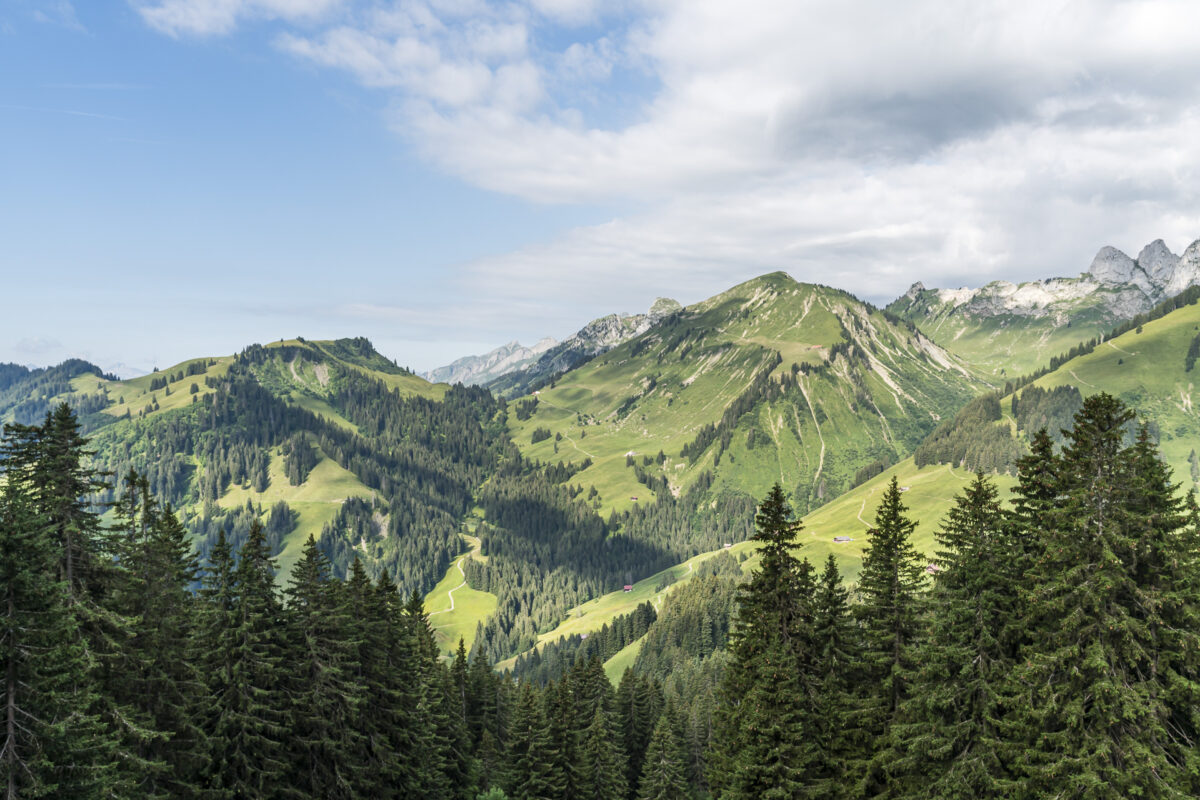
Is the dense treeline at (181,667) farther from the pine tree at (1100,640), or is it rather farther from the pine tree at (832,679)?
the pine tree at (1100,640)

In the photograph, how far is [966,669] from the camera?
88.7ft

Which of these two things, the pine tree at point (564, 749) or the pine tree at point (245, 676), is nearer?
the pine tree at point (245, 676)

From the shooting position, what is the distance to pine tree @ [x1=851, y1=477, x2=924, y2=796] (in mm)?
32375

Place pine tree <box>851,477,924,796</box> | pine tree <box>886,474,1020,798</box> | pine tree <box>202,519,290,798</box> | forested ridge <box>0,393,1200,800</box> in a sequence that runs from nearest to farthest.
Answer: forested ridge <box>0,393,1200,800</box> → pine tree <box>886,474,1020,798</box> → pine tree <box>851,477,924,796</box> → pine tree <box>202,519,290,798</box>

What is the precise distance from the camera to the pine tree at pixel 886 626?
3238 centimetres

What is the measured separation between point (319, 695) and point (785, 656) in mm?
26397

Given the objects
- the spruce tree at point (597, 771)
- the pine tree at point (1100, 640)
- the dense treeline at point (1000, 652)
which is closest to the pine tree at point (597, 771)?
the spruce tree at point (597, 771)

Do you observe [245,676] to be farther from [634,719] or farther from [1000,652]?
[634,719]

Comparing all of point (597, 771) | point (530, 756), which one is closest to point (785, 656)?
point (530, 756)

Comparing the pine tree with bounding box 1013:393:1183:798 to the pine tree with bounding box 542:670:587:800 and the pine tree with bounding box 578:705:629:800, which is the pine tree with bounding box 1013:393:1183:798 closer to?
the pine tree with bounding box 542:670:587:800

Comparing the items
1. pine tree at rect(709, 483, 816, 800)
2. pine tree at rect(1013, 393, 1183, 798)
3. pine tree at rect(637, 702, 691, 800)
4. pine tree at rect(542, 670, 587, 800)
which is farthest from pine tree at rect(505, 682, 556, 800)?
pine tree at rect(1013, 393, 1183, 798)

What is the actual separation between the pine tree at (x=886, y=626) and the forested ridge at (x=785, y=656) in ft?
0.57

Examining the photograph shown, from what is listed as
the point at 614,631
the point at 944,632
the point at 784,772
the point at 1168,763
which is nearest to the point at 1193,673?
the point at 1168,763

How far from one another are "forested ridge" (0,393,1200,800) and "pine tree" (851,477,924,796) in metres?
0.17
